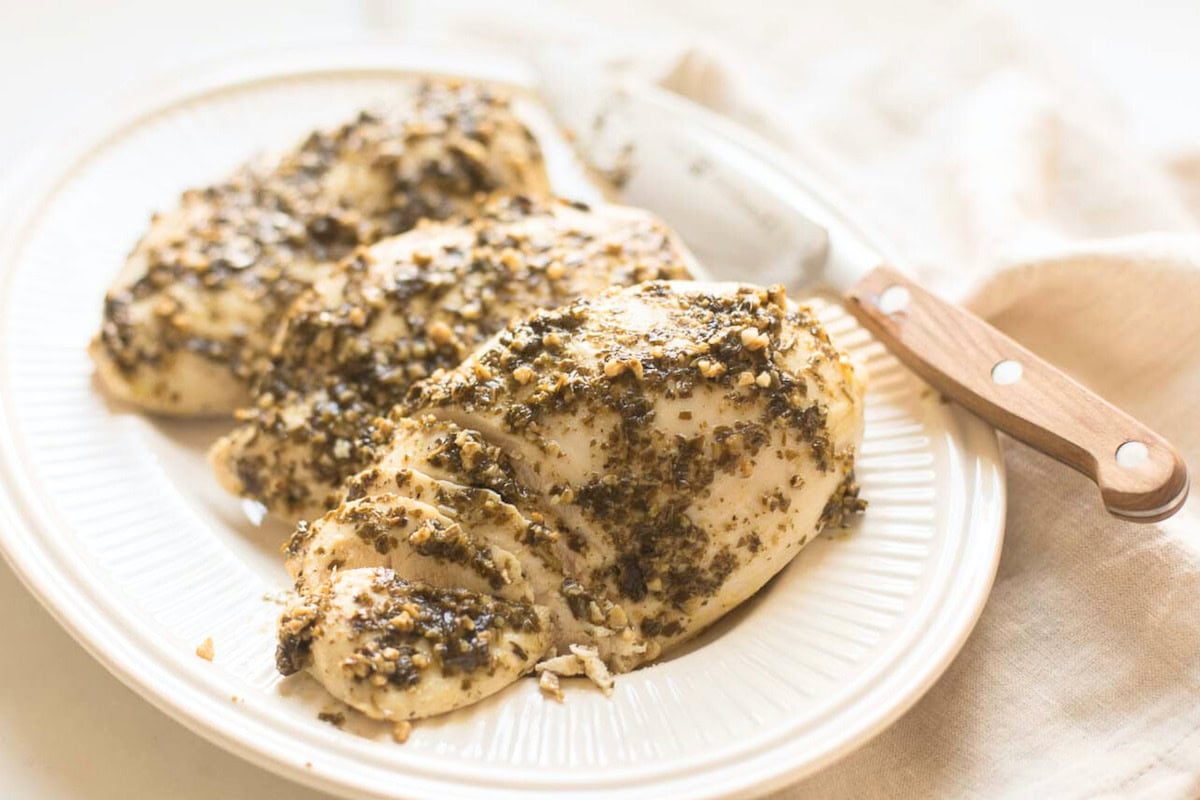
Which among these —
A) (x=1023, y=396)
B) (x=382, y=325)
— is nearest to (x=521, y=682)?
(x=382, y=325)

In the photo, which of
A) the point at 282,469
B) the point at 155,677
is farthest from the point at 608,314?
the point at 155,677

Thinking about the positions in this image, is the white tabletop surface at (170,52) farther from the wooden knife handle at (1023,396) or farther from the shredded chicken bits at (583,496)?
the wooden knife handle at (1023,396)

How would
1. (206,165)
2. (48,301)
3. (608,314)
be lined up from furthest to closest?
1. (206,165)
2. (48,301)
3. (608,314)

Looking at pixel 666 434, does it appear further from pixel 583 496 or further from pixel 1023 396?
pixel 1023 396

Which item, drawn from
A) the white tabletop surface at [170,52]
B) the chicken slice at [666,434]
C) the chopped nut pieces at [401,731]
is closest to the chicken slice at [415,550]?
the chicken slice at [666,434]

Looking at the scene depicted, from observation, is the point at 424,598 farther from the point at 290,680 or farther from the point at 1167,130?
the point at 1167,130

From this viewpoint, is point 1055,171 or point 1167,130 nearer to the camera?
point 1055,171

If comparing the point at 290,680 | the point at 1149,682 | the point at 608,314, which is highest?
the point at 608,314
